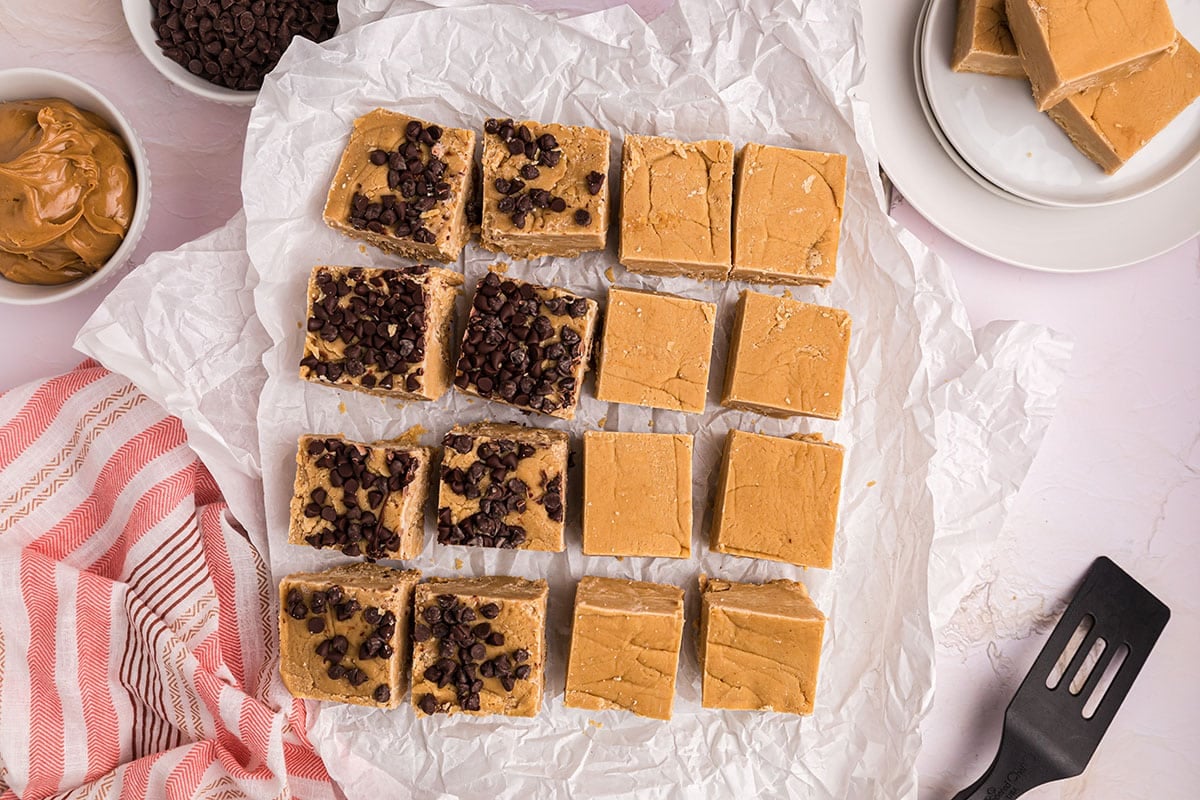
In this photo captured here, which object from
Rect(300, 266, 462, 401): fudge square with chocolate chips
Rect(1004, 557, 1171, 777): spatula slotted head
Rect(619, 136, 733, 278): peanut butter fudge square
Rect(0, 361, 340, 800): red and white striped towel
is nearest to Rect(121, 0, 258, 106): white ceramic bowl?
Rect(300, 266, 462, 401): fudge square with chocolate chips

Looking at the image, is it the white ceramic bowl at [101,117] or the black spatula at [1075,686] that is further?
Result: the black spatula at [1075,686]

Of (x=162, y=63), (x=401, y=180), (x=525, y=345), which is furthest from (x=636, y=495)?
(x=162, y=63)

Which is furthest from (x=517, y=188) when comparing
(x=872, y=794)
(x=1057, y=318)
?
(x=872, y=794)

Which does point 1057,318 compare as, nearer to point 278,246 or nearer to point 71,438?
point 278,246

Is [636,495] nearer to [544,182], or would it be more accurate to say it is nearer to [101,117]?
[544,182]

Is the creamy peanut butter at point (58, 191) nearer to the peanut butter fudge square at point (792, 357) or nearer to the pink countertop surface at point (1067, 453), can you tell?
the pink countertop surface at point (1067, 453)

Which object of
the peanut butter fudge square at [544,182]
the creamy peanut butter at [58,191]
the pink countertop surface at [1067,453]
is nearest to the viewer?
the creamy peanut butter at [58,191]

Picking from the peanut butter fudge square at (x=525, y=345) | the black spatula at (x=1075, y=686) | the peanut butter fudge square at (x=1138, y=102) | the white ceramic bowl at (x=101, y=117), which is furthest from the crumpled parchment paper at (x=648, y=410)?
the peanut butter fudge square at (x=1138, y=102)

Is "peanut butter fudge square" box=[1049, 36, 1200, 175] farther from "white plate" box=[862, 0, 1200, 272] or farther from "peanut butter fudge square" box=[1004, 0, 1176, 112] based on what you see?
"white plate" box=[862, 0, 1200, 272]
